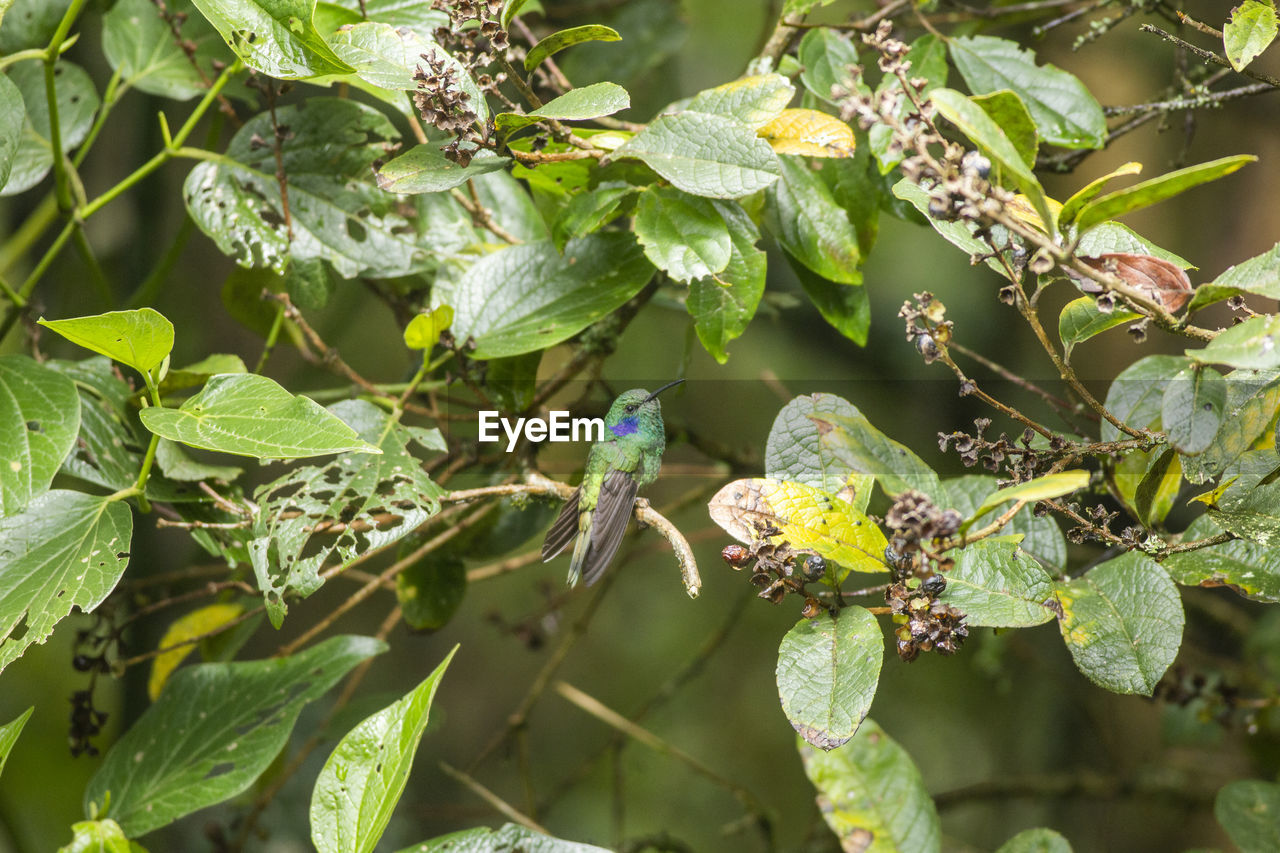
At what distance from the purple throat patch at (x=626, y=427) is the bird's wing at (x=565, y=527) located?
0.05 metres

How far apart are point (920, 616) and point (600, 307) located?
34cm

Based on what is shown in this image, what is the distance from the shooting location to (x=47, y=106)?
0.83 m

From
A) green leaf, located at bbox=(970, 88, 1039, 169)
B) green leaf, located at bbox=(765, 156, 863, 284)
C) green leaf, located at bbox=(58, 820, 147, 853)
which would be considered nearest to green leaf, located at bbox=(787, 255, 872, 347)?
green leaf, located at bbox=(765, 156, 863, 284)

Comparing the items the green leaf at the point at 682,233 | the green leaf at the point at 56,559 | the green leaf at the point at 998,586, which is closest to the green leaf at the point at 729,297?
the green leaf at the point at 682,233

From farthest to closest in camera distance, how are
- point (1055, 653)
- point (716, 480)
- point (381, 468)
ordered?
point (1055, 653) < point (716, 480) < point (381, 468)

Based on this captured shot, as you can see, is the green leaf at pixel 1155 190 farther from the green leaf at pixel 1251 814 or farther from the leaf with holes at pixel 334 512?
the green leaf at pixel 1251 814

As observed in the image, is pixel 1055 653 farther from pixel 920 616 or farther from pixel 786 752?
pixel 920 616

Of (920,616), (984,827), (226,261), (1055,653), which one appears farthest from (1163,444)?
(984,827)

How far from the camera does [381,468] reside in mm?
635

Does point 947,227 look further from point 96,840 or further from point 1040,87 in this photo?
point 96,840

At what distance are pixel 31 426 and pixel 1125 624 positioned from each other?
0.77 m

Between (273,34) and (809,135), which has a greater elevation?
(273,34)

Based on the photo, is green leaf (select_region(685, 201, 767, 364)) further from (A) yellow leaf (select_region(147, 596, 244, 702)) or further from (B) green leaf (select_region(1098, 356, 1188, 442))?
(A) yellow leaf (select_region(147, 596, 244, 702))

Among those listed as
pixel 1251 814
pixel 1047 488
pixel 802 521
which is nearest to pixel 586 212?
pixel 802 521
